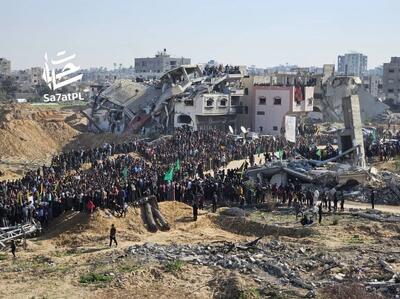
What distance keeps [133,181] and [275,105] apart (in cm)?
2878

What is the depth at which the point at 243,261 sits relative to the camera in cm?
1820

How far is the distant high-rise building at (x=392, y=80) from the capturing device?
93750 mm

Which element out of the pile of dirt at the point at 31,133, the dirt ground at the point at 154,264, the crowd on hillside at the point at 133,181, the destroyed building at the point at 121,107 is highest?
the destroyed building at the point at 121,107

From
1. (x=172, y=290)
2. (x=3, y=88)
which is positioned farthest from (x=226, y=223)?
(x=3, y=88)

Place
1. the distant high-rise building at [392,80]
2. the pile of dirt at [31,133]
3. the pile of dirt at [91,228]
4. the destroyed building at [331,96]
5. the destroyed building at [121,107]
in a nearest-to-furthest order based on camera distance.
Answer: the pile of dirt at [91,228] → the pile of dirt at [31,133] → the destroyed building at [121,107] → the destroyed building at [331,96] → the distant high-rise building at [392,80]

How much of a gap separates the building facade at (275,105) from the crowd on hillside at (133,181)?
12455mm

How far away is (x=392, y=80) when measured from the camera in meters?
94.6

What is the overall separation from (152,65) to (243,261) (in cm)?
12167

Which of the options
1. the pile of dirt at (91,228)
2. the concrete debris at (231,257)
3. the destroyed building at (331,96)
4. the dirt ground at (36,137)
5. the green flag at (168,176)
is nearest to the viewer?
the concrete debris at (231,257)

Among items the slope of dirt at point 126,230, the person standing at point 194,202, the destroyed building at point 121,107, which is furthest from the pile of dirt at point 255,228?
the destroyed building at point 121,107

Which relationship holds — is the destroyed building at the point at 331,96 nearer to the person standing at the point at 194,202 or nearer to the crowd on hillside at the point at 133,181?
Result: the crowd on hillside at the point at 133,181

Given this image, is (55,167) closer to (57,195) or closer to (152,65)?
(57,195)

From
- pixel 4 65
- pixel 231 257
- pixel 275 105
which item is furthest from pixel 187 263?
pixel 4 65

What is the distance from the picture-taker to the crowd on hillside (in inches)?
947
